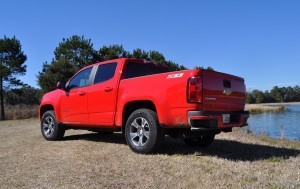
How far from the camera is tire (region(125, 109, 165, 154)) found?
648 centimetres

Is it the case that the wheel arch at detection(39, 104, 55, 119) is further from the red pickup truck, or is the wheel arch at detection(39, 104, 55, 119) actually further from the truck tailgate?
the truck tailgate

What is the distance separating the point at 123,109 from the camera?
7234mm

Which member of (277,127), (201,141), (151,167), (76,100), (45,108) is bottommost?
(277,127)

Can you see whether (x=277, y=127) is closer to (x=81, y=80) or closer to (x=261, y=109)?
(x=81, y=80)

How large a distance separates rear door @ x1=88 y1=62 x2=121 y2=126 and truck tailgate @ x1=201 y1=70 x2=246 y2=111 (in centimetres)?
213

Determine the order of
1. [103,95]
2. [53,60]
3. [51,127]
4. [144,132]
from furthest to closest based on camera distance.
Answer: [53,60]
[51,127]
[103,95]
[144,132]

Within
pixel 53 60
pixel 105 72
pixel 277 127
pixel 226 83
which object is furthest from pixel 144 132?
pixel 53 60

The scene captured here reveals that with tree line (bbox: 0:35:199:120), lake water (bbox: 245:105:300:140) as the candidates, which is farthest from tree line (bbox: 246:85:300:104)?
lake water (bbox: 245:105:300:140)

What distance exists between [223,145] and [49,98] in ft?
15.9

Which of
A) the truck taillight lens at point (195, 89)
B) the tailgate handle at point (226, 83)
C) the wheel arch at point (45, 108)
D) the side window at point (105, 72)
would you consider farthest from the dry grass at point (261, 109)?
the truck taillight lens at point (195, 89)

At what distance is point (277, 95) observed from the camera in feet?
376

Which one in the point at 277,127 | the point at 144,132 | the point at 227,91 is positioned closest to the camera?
the point at 227,91

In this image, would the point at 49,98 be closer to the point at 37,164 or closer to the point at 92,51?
the point at 37,164

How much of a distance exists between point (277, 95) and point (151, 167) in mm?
116266
